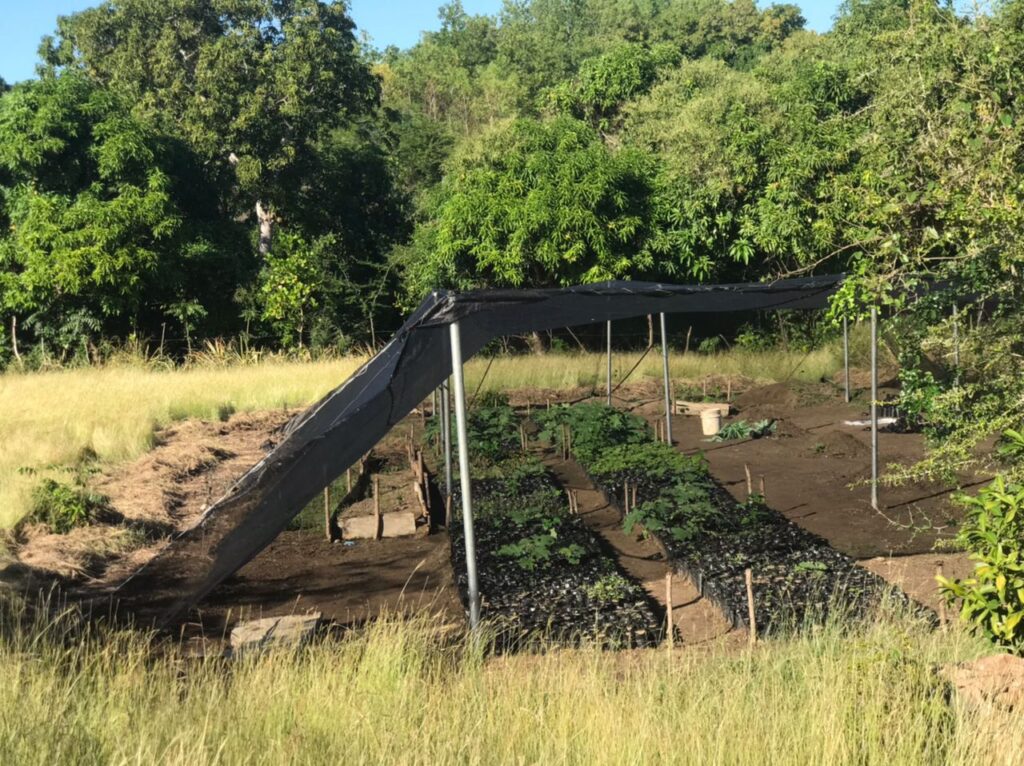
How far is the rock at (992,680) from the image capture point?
3.67m

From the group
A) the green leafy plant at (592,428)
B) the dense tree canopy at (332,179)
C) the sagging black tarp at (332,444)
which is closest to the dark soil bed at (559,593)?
the sagging black tarp at (332,444)

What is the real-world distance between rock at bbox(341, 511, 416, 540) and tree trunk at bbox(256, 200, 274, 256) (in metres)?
17.1

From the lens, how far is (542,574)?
23.6 feet

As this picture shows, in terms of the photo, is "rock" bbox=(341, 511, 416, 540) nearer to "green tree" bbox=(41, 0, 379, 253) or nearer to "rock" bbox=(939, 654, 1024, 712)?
"rock" bbox=(939, 654, 1024, 712)

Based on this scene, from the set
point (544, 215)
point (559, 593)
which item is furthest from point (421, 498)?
point (544, 215)

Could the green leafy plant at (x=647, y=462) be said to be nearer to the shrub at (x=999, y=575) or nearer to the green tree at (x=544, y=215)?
Result: the shrub at (x=999, y=575)

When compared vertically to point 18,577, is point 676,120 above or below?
above

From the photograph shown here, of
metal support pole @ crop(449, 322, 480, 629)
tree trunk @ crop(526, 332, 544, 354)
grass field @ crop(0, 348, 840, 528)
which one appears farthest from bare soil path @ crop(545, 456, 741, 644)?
tree trunk @ crop(526, 332, 544, 354)

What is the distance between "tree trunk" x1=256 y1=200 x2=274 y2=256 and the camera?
25297mm

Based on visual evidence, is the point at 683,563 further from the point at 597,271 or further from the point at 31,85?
the point at 31,85

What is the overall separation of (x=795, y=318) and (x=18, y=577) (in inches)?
663

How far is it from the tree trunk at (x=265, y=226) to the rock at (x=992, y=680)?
74.8ft

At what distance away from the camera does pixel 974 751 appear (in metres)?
3.32

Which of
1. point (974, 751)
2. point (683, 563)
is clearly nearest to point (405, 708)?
point (974, 751)
